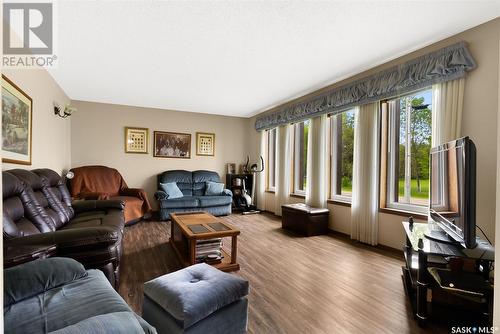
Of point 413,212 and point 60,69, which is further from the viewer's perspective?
point 60,69

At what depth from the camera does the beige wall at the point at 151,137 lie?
5.11 metres

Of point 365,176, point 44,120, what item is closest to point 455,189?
point 365,176

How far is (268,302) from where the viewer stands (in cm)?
200

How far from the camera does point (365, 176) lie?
11.1 ft

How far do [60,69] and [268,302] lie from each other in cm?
399

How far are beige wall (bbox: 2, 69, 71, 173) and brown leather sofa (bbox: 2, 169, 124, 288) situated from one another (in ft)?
1.37

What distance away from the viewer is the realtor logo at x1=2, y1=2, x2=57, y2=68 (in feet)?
7.04

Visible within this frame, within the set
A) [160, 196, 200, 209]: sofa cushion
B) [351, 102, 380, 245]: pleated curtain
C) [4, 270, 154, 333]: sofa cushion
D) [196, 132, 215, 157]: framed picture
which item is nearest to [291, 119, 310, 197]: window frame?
[351, 102, 380, 245]: pleated curtain

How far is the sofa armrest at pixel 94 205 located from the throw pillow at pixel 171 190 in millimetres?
1656

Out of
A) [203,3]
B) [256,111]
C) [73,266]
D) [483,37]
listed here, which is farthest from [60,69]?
[483,37]

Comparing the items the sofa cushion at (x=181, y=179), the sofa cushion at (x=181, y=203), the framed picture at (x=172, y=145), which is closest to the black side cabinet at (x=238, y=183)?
the sofa cushion at (x=181, y=179)

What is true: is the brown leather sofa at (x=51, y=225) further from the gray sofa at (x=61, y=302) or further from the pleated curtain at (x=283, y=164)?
the pleated curtain at (x=283, y=164)

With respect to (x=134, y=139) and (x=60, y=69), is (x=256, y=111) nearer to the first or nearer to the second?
(x=134, y=139)

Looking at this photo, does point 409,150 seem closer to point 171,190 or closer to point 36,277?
point 36,277
